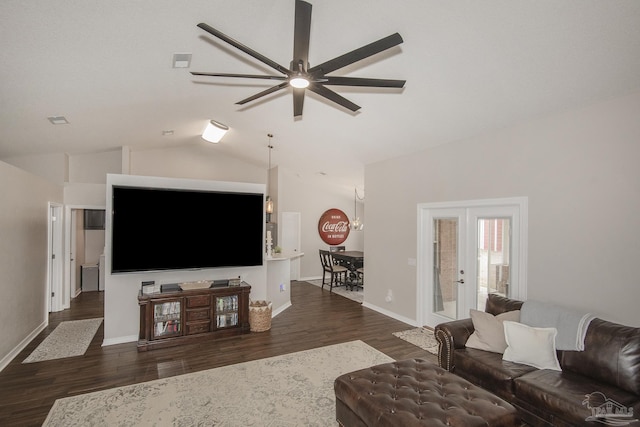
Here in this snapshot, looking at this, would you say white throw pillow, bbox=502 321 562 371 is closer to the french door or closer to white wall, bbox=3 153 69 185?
the french door

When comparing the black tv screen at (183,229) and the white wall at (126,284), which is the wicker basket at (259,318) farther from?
the white wall at (126,284)

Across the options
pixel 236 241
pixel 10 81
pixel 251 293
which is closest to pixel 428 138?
pixel 236 241

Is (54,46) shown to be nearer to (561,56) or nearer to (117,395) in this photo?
(117,395)

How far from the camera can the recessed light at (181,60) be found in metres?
3.07

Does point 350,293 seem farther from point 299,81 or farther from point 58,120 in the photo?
point 58,120

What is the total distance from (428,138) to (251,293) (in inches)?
147

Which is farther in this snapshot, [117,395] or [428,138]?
[428,138]

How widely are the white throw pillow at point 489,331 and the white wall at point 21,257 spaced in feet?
17.2

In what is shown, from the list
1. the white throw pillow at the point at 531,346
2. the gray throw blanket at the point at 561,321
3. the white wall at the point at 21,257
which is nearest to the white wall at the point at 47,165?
the white wall at the point at 21,257

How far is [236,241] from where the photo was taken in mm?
5191

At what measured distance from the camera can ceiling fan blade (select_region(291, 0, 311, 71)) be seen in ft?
6.02

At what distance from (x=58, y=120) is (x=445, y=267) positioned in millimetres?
5844

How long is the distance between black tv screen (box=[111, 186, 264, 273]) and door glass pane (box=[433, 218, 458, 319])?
2.85 m

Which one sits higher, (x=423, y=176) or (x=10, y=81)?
(x=10, y=81)
